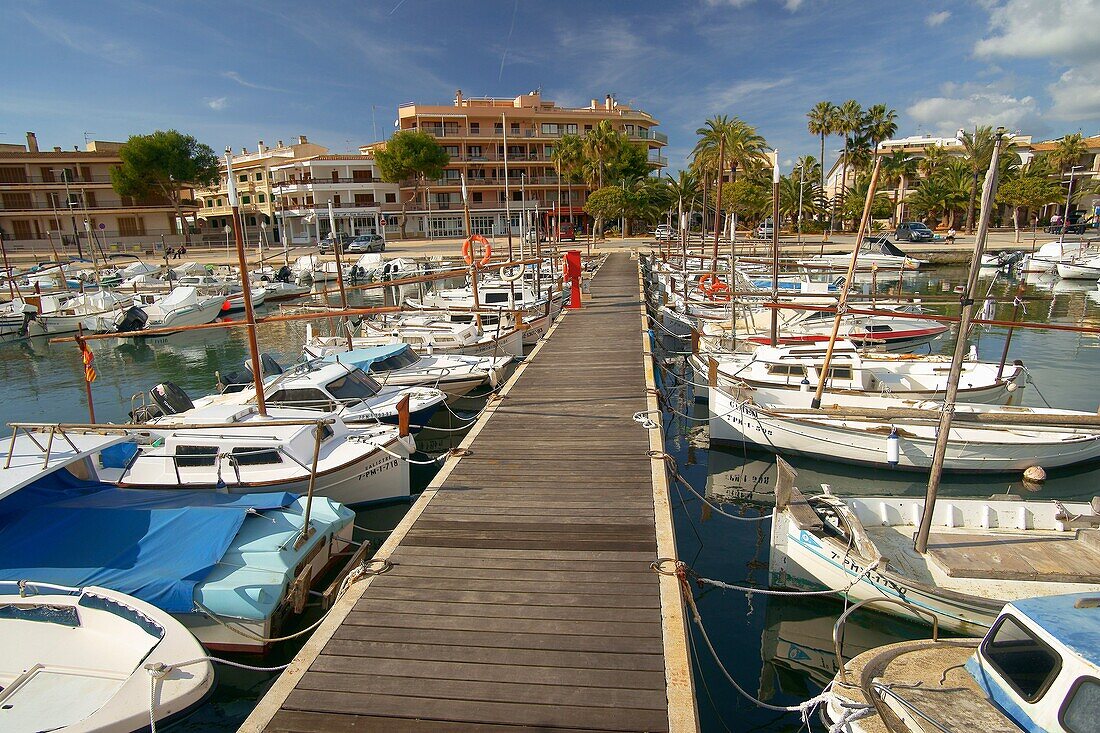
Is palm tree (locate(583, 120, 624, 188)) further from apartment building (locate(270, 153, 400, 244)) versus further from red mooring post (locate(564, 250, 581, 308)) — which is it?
red mooring post (locate(564, 250, 581, 308))

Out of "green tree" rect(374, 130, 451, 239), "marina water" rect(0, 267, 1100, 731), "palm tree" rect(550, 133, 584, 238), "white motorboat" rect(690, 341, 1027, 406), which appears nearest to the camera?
"marina water" rect(0, 267, 1100, 731)

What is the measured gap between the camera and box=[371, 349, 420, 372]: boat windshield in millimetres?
20078

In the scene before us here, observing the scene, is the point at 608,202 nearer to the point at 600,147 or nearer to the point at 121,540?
the point at 600,147

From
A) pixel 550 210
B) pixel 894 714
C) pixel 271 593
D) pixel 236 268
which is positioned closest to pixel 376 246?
pixel 236 268

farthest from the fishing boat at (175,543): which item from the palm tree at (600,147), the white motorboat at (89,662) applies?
the palm tree at (600,147)

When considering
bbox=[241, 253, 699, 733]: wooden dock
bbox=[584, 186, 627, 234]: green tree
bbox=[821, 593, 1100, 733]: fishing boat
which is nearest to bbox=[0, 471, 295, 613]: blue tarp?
bbox=[241, 253, 699, 733]: wooden dock

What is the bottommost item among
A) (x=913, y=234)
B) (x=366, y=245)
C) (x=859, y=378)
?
(x=859, y=378)

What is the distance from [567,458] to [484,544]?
3.14m

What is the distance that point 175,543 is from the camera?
10031 millimetres

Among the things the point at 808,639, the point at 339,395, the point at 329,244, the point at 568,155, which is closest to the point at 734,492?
the point at 808,639

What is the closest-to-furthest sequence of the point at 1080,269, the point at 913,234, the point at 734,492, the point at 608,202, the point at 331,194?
the point at 734,492 → the point at 1080,269 → the point at 913,234 → the point at 608,202 → the point at 331,194

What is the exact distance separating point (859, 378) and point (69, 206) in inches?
3289

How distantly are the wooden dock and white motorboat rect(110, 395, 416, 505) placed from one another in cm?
314

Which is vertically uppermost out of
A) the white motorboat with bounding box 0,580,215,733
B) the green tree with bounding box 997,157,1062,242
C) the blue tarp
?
the green tree with bounding box 997,157,1062,242
